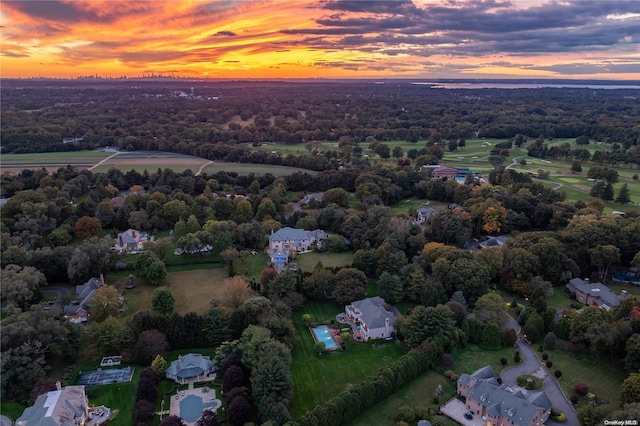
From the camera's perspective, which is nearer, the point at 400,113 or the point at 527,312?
the point at 527,312

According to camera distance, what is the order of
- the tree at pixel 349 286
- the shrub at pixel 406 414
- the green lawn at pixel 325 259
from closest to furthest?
the shrub at pixel 406 414
the tree at pixel 349 286
the green lawn at pixel 325 259

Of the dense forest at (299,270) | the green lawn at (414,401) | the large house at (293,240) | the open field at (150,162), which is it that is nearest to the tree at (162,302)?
the dense forest at (299,270)

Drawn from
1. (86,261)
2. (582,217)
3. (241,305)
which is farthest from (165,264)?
(582,217)

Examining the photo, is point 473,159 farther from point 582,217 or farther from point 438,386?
point 438,386

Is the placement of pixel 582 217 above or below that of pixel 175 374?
above

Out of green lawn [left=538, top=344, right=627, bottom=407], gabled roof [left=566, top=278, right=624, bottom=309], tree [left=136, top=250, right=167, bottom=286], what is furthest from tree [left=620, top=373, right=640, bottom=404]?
tree [left=136, top=250, right=167, bottom=286]

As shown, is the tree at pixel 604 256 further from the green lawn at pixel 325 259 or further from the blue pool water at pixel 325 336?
the blue pool water at pixel 325 336
